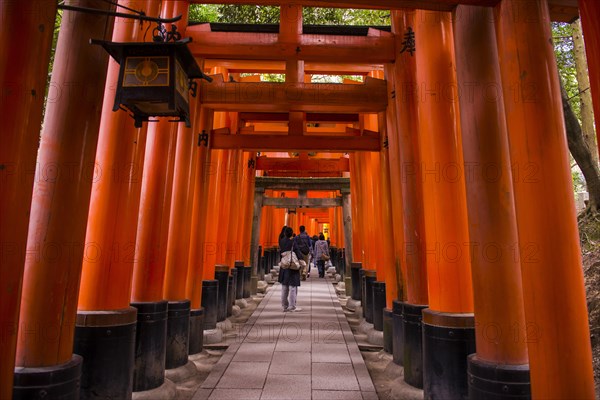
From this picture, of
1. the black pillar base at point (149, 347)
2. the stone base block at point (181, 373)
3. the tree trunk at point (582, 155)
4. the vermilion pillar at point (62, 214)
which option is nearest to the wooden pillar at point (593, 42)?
the vermilion pillar at point (62, 214)

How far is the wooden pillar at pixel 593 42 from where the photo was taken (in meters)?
1.85

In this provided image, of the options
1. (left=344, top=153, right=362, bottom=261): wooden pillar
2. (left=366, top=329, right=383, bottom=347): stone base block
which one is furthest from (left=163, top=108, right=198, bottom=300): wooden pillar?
(left=344, top=153, right=362, bottom=261): wooden pillar

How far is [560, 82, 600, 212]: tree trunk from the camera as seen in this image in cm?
578

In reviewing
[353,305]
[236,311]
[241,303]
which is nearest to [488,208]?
[236,311]

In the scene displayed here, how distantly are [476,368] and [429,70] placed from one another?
2526 mm

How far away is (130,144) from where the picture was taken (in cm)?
342

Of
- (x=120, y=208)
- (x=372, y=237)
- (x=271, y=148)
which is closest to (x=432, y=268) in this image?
(x=120, y=208)

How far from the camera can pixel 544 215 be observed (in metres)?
2.11

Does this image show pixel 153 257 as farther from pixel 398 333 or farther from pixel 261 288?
pixel 261 288

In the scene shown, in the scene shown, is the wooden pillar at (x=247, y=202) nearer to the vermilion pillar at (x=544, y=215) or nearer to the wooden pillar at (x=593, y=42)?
the vermilion pillar at (x=544, y=215)

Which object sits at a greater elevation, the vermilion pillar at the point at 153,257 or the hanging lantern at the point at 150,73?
the hanging lantern at the point at 150,73

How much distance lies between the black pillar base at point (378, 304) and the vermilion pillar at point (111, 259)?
447cm

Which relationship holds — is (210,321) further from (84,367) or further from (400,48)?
(400,48)

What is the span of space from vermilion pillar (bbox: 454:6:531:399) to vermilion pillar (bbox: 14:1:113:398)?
258 cm
